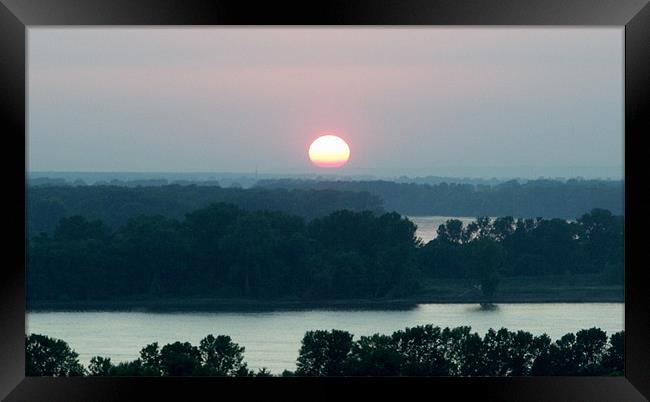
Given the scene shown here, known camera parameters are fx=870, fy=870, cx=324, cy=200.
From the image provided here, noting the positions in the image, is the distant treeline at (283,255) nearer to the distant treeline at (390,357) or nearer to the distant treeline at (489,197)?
the distant treeline at (489,197)

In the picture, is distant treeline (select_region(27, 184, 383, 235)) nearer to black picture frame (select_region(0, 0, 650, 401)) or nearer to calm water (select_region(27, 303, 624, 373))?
calm water (select_region(27, 303, 624, 373))

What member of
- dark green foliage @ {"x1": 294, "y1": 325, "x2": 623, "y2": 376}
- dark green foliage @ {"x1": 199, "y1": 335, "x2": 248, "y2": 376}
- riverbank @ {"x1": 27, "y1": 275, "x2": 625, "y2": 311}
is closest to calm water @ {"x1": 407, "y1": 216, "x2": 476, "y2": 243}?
riverbank @ {"x1": 27, "y1": 275, "x2": 625, "y2": 311}

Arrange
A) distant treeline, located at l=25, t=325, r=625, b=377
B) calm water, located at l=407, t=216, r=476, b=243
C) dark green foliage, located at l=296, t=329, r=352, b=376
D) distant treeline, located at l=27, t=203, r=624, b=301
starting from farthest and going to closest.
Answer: distant treeline, located at l=27, t=203, r=624, b=301, calm water, located at l=407, t=216, r=476, b=243, dark green foliage, located at l=296, t=329, r=352, b=376, distant treeline, located at l=25, t=325, r=625, b=377

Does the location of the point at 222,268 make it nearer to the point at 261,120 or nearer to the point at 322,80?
the point at 261,120

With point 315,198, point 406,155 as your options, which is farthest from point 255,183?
point 406,155

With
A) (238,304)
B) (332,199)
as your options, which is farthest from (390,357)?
(238,304)

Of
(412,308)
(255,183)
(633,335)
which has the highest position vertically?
(255,183)
